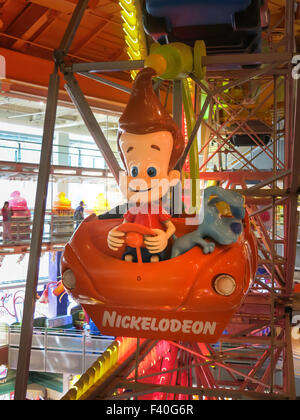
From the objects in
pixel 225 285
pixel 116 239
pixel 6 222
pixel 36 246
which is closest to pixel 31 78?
pixel 6 222

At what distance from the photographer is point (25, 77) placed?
898cm

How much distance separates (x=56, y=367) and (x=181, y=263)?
959cm

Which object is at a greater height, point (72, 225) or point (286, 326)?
point (72, 225)

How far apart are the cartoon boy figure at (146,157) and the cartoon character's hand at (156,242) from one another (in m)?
0.08

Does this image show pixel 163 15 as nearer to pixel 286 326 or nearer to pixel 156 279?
pixel 156 279

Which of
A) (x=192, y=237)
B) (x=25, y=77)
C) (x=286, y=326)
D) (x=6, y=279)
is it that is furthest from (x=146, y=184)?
(x=6, y=279)

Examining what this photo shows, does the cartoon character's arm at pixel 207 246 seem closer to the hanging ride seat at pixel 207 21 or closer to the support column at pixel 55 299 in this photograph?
the hanging ride seat at pixel 207 21

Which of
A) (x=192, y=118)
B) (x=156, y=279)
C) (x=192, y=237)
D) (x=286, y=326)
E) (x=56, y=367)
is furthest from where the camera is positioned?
(x=56, y=367)

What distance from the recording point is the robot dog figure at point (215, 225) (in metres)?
2.51

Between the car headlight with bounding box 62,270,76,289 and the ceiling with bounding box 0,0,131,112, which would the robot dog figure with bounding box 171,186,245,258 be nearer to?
the car headlight with bounding box 62,270,76,289

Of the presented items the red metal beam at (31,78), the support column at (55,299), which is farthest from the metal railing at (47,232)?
the red metal beam at (31,78)

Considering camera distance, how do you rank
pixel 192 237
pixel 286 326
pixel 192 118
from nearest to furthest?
pixel 192 237 → pixel 192 118 → pixel 286 326

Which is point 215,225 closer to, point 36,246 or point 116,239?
point 116,239

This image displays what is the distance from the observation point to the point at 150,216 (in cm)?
273
